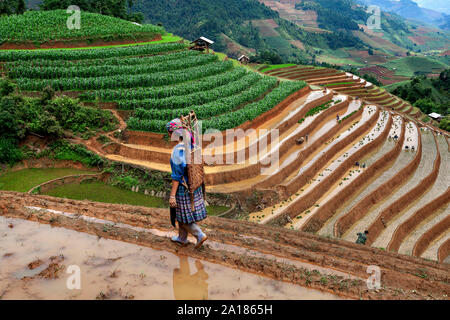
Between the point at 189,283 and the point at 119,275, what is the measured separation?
4.56 feet

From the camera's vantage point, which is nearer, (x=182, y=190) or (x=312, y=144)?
(x=182, y=190)

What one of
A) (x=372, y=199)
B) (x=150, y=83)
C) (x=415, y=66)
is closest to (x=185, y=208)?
(x=372, y=199)

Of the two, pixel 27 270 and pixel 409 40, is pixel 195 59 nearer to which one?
pixel 27 270

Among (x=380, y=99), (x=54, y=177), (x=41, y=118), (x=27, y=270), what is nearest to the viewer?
(x=27, y=270)

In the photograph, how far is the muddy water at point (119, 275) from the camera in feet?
20.8

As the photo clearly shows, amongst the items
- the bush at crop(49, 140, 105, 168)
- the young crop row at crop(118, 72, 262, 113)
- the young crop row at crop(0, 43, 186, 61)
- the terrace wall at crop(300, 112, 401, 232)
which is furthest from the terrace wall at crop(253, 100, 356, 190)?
the young crop row at crop(0, 43, 186, 61)

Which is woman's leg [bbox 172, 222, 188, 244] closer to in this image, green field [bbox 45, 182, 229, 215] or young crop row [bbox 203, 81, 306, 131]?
green field [bbox 45, 182, 229, 215]

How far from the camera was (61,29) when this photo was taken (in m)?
35.6

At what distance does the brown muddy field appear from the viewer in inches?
277

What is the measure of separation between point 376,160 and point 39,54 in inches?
Result: 1118

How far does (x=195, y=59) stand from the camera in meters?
33.9

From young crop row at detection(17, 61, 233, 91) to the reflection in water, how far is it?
2194 centimetres

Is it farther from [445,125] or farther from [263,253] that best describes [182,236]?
[445,125]
